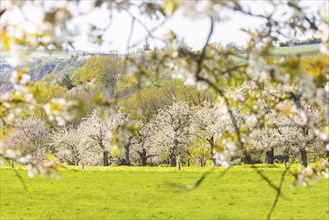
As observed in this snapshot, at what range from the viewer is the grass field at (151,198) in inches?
730

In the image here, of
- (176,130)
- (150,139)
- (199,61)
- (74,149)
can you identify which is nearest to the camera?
(199,61)

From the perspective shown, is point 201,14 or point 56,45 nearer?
point 201,14

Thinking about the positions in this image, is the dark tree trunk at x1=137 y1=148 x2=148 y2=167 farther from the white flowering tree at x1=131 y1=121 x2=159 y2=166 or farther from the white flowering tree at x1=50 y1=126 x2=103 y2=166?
the white flowering tree at x1=50 y1=126 x2=103 y2=166

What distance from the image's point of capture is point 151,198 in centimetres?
2161

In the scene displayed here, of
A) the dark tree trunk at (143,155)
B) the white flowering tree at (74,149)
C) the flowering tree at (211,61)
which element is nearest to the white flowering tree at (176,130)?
the dark tree trunk at (143,155)

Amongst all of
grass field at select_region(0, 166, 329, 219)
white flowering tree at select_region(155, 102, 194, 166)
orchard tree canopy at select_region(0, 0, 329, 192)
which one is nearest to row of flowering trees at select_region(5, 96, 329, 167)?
white flowering tree at select_region(155, 102, 194, 166)

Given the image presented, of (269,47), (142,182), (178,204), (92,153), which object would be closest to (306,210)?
(178,204)

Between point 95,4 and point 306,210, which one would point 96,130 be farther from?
point 95,4

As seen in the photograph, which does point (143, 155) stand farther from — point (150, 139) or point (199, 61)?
point (199, 61)

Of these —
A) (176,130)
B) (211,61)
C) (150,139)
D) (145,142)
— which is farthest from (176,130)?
(211,61)

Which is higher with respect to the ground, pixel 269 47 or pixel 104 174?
pixel 269 47

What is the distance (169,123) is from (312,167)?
43.4 meters

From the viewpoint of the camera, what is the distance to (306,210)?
61.2ft

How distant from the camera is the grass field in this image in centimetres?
1855
